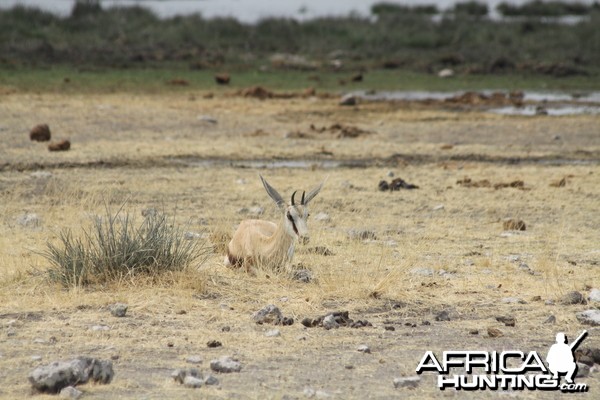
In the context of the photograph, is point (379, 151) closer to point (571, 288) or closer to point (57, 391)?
point (571, 288)

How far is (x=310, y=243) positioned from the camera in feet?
33.4

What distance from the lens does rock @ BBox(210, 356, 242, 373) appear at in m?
6.22

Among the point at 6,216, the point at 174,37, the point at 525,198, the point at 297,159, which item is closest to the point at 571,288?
the point at 525,198

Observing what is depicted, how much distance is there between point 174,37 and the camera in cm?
4175

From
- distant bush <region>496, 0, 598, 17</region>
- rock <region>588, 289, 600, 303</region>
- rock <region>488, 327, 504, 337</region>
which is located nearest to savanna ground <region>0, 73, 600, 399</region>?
rock <region>488, 327, 504, 337</region>

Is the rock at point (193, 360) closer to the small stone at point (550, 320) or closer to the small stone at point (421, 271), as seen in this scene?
the small stone at point (550, 320)

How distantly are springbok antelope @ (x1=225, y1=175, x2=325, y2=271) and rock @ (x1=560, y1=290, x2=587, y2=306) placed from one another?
6.81 feet

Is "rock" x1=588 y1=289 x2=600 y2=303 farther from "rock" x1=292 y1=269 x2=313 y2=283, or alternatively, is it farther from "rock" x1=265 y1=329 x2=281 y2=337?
"rock" x1=265 y1=329 x2=281 y2=337

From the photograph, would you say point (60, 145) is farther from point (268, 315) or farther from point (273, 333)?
point (273, 333)

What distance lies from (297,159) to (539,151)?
4.44m

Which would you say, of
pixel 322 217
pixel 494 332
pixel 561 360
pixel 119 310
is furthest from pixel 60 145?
pixel 561 360

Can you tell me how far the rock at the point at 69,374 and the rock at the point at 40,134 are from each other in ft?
→ 40.1

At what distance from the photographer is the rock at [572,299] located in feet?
26.1

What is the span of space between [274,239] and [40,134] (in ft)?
31.9
